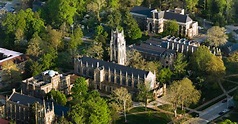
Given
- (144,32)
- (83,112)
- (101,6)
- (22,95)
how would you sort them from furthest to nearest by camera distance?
1. (101,6)
2. (144,32)
3. (22,95)
4. (83,112)

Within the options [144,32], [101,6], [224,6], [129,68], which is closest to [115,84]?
[129,68]

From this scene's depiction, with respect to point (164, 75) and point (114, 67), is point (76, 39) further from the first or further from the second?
point (164, 75)

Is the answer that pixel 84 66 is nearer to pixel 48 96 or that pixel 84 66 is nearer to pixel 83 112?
pixel 48 96

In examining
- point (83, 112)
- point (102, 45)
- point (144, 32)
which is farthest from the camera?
point (144, 32)

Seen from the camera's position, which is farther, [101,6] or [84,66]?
[101,6]

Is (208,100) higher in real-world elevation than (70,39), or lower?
lower

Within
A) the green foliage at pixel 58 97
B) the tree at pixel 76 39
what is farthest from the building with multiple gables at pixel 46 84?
the tree at pixel 76 39

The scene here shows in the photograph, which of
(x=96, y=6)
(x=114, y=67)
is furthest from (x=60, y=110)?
(x=96, y=6)
